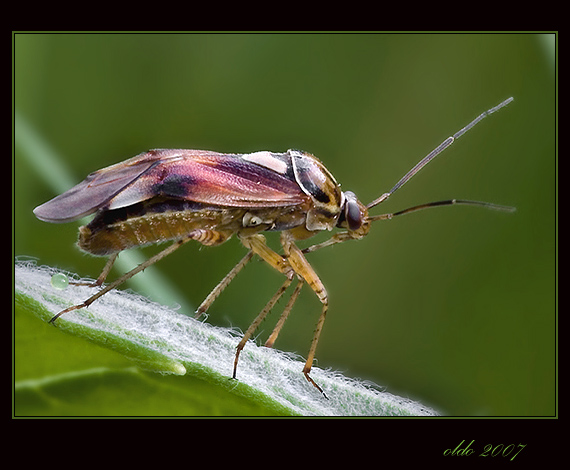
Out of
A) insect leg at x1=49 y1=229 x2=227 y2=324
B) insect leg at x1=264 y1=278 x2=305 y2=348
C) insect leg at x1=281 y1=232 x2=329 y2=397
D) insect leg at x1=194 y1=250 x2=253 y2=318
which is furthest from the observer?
insect leg at x1=264 y1=278 x2=305 y2=348

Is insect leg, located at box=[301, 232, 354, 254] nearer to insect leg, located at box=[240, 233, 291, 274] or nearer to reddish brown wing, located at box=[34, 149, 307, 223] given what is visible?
insect leg, located at box=[240, 233, 291, 274]

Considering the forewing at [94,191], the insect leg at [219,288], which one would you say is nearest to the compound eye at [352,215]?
the insect leg at [219,288]

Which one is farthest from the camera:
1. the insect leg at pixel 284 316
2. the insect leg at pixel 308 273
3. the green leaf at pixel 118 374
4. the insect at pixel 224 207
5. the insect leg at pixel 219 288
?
the insect leg at pixel 284 316

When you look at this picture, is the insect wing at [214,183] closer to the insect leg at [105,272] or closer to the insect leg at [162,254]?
the insect leg at [162,254]

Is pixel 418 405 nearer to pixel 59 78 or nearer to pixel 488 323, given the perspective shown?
pixel 488 323

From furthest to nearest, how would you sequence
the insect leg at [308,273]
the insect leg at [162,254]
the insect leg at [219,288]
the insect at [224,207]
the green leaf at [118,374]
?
the insect leg at [308,273] < the insect leg at [219,288] < the insect at [224,207] < the insect leg at [162,254] < the green leaf at [118,374]

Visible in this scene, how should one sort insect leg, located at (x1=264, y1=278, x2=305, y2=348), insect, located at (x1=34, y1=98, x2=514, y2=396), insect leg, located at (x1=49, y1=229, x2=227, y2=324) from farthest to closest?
1. insect leg, located at (x1=264, y1=278, x2=305, y2=348)
2. insect, located at (x1=34, y1=98, x2=514, y2=396)
3. insect leg, located at (x1=49, y1=229, x2=227, y2=324)

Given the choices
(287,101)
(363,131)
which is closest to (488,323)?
(363,131)

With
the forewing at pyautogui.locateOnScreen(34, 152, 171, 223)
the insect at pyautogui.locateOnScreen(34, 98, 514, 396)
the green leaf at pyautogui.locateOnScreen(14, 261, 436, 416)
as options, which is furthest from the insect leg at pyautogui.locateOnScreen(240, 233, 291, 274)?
the green leaf at pyautogui.locateOnScreen(14, 261, 436, 416)
